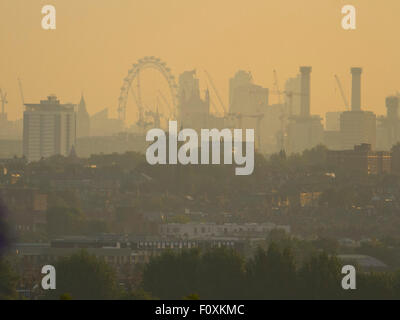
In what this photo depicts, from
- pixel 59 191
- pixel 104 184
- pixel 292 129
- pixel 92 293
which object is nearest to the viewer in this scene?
pixel 92 293

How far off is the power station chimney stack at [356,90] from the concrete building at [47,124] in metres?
28.8

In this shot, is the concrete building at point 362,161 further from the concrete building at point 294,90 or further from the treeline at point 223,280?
the treeline at point 223,280

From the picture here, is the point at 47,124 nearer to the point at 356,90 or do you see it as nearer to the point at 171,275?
the point at 356,90

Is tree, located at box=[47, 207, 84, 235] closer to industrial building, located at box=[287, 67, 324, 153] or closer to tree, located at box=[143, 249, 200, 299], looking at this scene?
tree, located at box=[143, 249, 200, 299]

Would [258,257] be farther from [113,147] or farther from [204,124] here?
[113,147]

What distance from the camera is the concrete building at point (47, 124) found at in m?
172

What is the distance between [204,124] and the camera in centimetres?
16538

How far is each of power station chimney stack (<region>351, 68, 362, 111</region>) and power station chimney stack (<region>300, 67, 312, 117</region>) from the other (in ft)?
19.2

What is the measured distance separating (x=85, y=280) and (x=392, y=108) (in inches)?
5323

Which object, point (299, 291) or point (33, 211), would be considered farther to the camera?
point (33, 211)

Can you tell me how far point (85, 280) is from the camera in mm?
44344

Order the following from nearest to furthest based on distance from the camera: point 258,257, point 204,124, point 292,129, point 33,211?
point 258,257 → point 33,211 → point 204,124 → point 292,129

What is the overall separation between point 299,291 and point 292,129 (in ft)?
442
